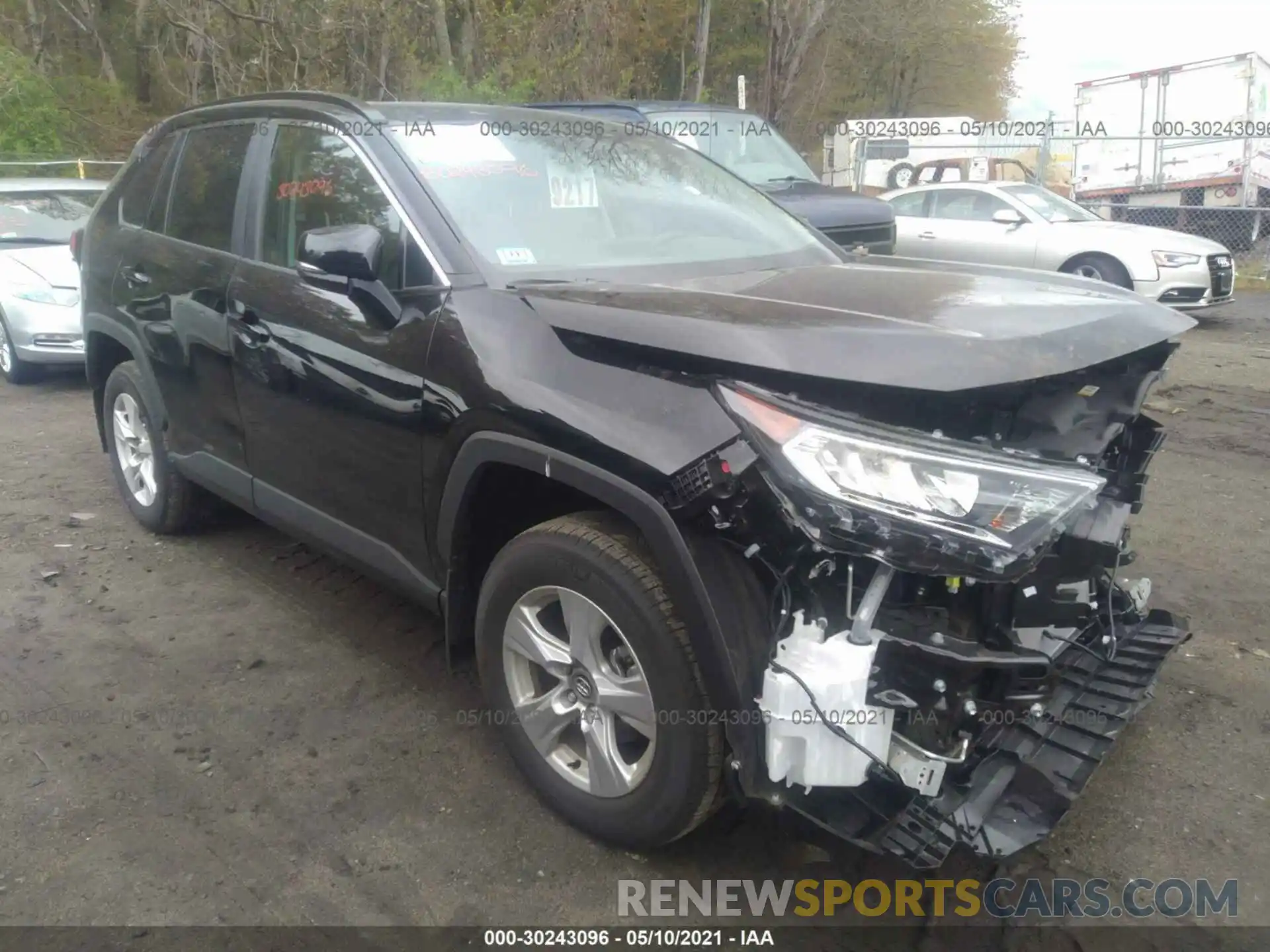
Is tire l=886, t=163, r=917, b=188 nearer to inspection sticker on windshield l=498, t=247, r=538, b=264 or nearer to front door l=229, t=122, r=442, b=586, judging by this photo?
front door l=229, t=122, r=442, b=586

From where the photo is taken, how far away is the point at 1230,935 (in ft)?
8.16

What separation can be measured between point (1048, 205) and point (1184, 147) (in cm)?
630

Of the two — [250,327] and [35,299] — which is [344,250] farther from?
[35,299]

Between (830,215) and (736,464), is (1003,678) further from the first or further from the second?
(830,215)

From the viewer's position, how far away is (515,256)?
10.2ft

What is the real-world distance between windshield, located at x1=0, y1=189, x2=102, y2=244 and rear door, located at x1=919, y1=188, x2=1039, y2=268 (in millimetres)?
8604

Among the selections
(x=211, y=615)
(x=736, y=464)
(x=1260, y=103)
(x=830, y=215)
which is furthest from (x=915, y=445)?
(x=1260, y=103)

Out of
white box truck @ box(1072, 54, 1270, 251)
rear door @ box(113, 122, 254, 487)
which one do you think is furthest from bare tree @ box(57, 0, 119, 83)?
rear door @ box(113, 122, 254, 487)

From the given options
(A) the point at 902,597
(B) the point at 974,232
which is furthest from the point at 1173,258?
(A) the point at 902,597

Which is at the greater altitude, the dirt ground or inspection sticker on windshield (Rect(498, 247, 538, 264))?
inspection sticker on windshield (Rect(498, 247, 538, 264))

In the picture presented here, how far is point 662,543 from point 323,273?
1431 millimetres

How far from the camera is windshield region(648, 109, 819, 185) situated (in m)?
9.29

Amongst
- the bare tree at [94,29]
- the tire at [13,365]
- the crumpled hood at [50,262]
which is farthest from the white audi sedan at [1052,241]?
the bare tree at [94,29]

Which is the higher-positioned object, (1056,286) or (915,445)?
(1056,286)
